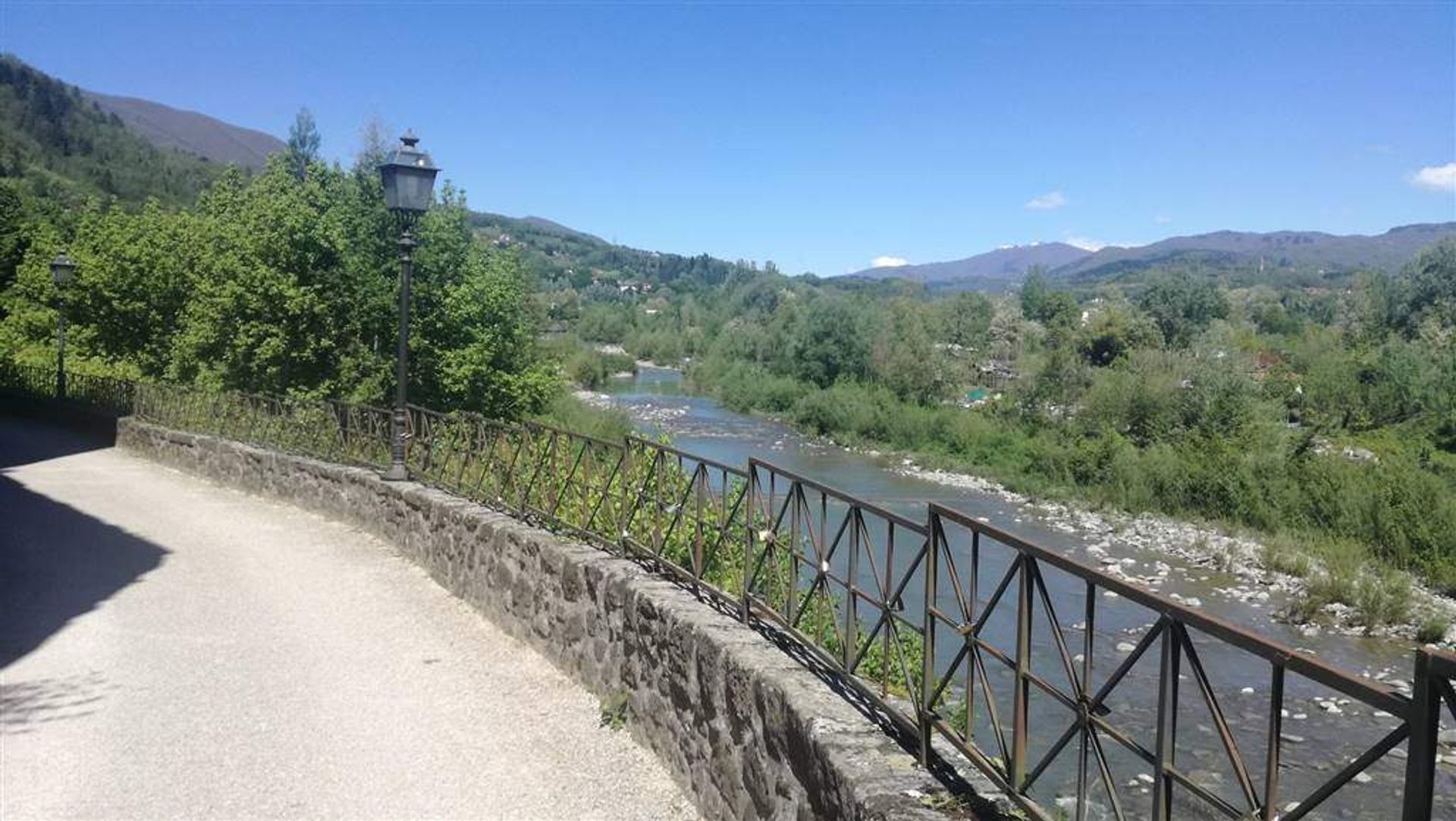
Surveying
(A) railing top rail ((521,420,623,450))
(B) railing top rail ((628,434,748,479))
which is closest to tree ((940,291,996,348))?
(A) railing top rail ((521,420,623,450))

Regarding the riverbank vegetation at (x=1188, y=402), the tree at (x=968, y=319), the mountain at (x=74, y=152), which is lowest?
the riverbank vegetation at (x=1188, y=402)

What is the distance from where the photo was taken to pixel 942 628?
13.5 metres

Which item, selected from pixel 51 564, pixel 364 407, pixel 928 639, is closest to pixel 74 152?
pixel 364 407

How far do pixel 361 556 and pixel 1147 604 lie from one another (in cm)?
863

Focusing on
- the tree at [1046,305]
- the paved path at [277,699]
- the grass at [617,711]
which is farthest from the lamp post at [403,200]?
the tree at [1046,305]

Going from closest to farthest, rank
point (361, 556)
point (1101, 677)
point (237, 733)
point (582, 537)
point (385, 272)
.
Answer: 1. point (237, 733)
2. point (582, 537)
3. point (361, 556)
4. point (1101, 677)
5. point (385, 272)

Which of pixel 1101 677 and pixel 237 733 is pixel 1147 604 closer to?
pixel 237 733

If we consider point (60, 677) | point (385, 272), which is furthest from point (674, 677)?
point (385, 272)

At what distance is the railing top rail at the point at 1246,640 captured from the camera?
195 cm

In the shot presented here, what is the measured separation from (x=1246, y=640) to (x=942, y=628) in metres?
11.5

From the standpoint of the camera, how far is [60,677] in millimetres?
6324

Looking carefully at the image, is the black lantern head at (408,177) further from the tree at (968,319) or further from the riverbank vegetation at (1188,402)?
the tree at (968,319)

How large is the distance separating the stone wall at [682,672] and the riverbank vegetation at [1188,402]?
16131 millimetres

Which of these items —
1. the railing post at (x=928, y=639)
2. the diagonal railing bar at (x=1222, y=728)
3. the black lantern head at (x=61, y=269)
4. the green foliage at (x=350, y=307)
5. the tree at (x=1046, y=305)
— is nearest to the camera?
the diagonal railing bar at (x=1222, y=728)
